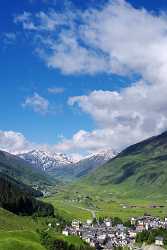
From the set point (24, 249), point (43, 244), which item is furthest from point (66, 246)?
point (24, 249)

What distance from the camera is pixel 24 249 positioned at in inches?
6870

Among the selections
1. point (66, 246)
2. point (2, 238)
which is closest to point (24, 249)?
point (2, 238)

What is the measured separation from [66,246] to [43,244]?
39.1 ft

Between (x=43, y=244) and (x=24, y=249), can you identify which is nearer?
(x=24, y=249)

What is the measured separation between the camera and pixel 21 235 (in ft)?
634

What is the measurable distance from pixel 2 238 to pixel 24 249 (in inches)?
516

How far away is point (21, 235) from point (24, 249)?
63.1 feet

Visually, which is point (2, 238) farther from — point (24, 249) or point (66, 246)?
point (66, 246)

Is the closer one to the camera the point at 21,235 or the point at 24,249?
the point at 24,249

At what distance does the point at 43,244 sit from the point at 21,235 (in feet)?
32.8

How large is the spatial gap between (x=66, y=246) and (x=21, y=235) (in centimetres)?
1987

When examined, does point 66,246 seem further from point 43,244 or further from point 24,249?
point 24,249

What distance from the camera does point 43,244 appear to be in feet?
627

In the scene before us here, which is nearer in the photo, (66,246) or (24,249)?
(24,249)
